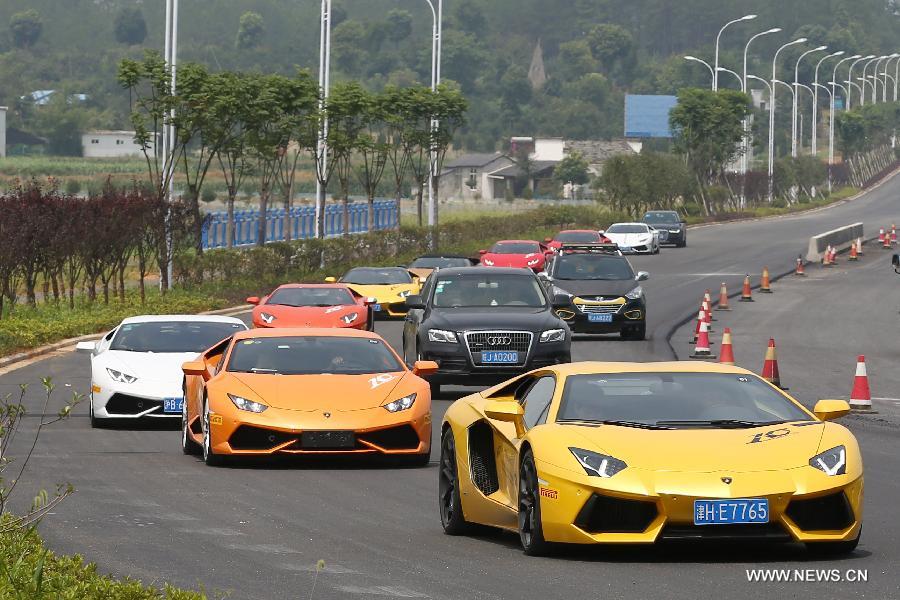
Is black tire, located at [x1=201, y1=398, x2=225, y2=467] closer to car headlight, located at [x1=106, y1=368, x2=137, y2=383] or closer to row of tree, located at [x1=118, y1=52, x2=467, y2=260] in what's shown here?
car headlight, located at [x1=106, y1=368, x2=137, y2=383]

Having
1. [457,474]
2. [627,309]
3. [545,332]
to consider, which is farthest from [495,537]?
[627,309]

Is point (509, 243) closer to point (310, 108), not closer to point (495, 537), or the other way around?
point (310, 108)

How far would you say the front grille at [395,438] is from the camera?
1505 centimetres

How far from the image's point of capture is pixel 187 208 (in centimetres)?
4212

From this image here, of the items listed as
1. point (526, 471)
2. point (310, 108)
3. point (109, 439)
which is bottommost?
point (109, 439)

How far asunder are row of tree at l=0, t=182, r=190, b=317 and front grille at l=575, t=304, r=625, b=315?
1093 cm

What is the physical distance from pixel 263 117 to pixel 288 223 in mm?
7082

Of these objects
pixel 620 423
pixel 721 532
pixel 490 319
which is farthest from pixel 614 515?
pixel 490 319

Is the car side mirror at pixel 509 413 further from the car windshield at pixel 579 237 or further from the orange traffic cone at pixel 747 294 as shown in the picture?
the car windshield at pixel 579 237

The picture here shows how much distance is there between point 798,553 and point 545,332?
12.7m

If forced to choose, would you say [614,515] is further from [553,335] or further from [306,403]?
[553,335]

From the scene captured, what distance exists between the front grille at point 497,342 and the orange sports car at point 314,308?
27.4 feet

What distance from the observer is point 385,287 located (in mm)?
38969

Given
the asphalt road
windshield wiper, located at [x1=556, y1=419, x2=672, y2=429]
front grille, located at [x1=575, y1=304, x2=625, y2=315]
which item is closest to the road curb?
front grille, located at [x1=575, y1=304, x2=625, y2=315]
